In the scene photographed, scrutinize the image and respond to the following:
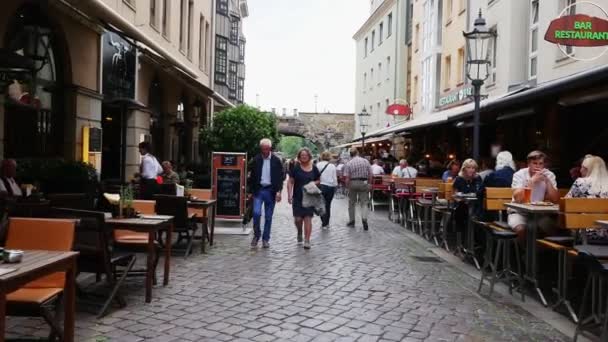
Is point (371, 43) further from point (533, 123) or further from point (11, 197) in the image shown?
point (11, 197)

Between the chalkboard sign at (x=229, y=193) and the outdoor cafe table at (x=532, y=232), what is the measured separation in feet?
20.4

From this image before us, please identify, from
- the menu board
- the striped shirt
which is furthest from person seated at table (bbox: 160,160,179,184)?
the striped shirt

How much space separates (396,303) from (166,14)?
55.1 ft

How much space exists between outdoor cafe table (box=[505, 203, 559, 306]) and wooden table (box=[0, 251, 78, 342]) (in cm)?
481

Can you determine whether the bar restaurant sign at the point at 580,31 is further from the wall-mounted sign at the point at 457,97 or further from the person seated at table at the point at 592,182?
the wall-mounted sign at the point at 457,97

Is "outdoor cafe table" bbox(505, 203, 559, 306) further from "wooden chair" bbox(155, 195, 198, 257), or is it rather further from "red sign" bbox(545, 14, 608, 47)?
"wooden chair" bbox(155, 195, 198, 257)

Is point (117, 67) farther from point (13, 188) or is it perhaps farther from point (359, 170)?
point (13, 188)

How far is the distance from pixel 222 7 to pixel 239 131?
17478 millimetres

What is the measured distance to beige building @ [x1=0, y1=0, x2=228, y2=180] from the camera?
1012 cm

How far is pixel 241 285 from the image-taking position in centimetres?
700

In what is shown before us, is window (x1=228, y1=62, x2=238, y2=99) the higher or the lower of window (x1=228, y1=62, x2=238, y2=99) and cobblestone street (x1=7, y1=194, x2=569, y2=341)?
the higher

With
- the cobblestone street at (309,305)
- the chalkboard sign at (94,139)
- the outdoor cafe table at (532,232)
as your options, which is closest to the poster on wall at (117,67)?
the chalkboard sign at (94,139)

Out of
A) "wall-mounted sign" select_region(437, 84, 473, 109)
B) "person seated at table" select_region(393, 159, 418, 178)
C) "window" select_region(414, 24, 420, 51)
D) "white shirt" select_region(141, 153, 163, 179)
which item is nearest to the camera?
"white shirt" select_region(141, 153, 163, 179)

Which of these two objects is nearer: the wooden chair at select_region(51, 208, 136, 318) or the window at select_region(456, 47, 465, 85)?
the wooden chair at select_region(51, 208, 136, 318)
